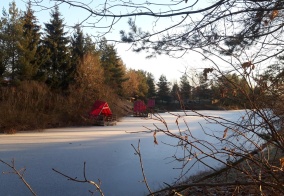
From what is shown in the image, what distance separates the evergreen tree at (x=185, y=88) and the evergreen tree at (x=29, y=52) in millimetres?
15950

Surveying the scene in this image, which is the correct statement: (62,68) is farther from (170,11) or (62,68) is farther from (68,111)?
→ (170,11)

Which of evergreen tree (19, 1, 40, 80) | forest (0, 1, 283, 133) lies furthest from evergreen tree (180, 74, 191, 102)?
evergreen tree (19, 1, 40, 80)

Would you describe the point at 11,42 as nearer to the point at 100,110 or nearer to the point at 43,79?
the point at 43,79

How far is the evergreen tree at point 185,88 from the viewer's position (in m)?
1.63

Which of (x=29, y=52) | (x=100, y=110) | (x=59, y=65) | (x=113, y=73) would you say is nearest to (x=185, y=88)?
(x=100, y=110)

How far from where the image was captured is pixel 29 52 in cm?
1678

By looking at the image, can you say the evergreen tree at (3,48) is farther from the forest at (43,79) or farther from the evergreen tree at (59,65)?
the evergreen tree at (59,65)

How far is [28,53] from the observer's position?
16.8 meters

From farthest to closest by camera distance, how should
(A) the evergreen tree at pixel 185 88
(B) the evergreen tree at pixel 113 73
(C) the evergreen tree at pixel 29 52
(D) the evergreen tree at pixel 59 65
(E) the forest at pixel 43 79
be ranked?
(B) the evergreen tree at pixel 113 73 → (D) the evergreen tree at pixel 59 65 → (C) the evergreen tree at pixel 29 52 → (E) the forest at pixel 43 79 → (A) the evergreen tree at pixel 185 88

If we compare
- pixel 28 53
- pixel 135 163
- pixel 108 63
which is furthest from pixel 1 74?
pixel 135 163

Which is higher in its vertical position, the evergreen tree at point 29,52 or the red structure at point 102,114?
the evergreen tree at point 29,52

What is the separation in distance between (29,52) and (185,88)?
54.0 ft

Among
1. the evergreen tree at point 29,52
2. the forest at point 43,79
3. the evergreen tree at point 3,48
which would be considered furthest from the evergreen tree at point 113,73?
the evergreen tree at point 3,48

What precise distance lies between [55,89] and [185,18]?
17.8 m
